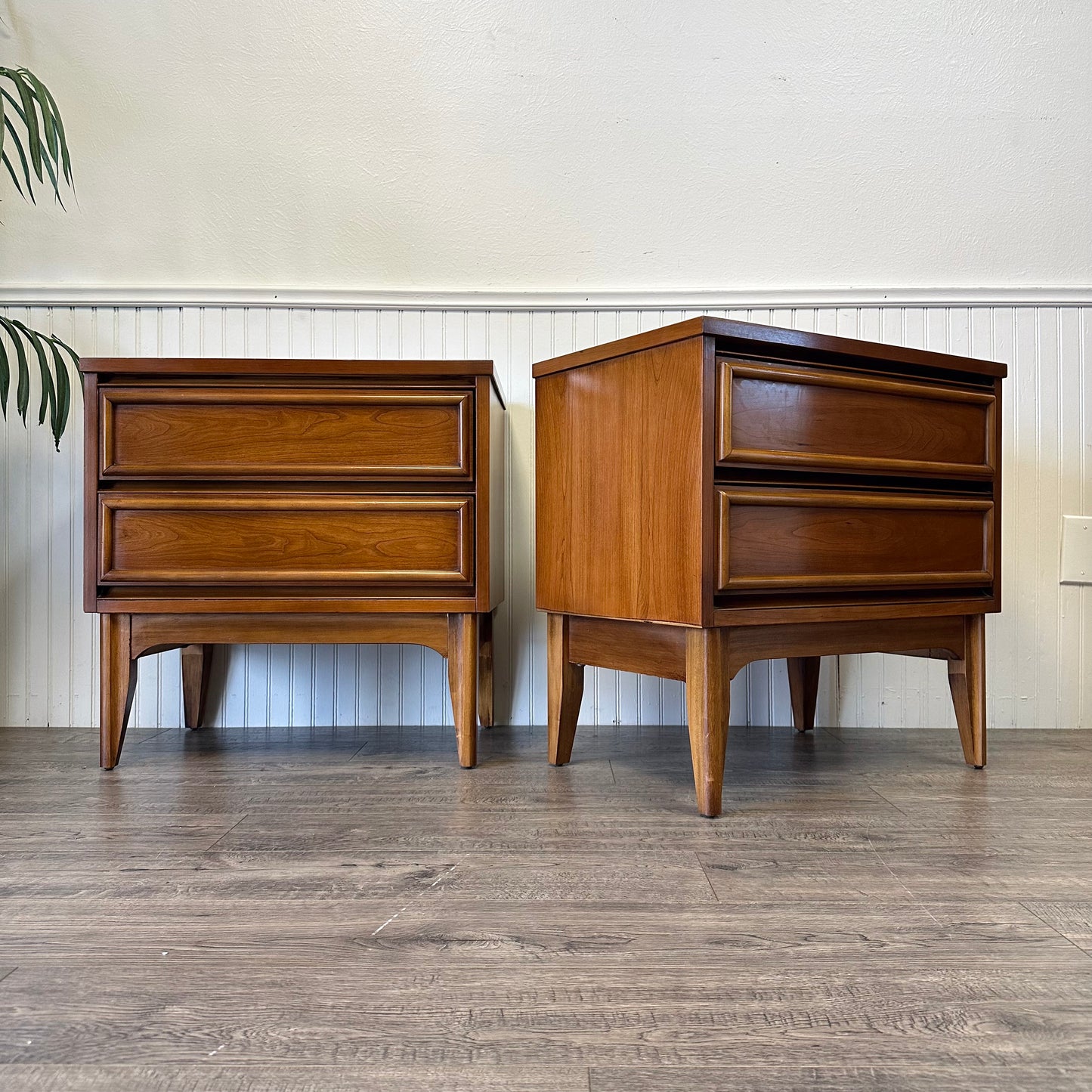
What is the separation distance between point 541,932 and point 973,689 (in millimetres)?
1121

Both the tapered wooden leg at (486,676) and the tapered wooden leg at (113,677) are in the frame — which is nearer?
the tapered wooden leg at (113,677)

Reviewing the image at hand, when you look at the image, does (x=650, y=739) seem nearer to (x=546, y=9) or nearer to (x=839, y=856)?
(x=839, y=856)

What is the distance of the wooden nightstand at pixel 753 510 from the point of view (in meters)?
1.25

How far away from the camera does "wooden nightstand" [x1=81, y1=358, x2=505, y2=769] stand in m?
1.49

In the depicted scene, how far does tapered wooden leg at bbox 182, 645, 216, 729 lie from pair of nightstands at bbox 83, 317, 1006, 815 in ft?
1.18

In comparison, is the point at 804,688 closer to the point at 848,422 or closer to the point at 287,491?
the point at 848,422

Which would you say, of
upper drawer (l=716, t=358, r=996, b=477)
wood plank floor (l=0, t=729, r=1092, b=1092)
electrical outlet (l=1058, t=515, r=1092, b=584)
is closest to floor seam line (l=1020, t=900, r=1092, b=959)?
wood plank floor (l=0, t=729, r=1092, b=1092)

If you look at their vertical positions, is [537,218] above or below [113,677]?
above

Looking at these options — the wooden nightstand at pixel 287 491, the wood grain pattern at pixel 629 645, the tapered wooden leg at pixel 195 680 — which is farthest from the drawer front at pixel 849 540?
the tapered wooden leg at pixel 195 680

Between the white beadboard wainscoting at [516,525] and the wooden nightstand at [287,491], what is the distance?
0.49 m

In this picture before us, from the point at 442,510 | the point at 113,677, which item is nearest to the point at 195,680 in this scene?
the point at 113,677

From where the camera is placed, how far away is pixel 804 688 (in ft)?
6.21

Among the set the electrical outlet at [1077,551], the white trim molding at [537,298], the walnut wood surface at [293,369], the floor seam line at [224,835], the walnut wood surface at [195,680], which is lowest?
the floor seam line at [224,835]

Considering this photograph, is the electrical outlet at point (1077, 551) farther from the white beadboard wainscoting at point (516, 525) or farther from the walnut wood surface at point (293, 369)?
the walnut wood surface at point (293, 369)
